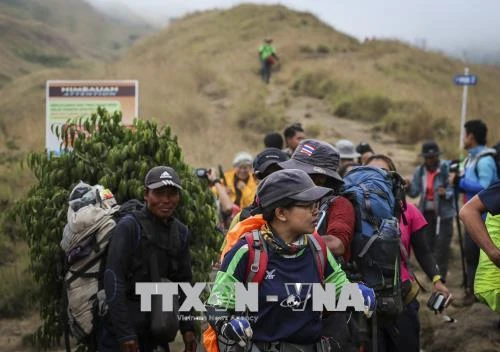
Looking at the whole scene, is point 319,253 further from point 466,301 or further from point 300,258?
point 466,301

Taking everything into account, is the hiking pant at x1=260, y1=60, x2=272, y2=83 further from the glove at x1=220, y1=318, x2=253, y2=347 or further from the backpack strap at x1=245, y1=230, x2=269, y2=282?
the glove at x1=220, y1=318, x2=253, y2=347

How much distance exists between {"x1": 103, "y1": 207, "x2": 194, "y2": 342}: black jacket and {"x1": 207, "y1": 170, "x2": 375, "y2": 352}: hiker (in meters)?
1.13

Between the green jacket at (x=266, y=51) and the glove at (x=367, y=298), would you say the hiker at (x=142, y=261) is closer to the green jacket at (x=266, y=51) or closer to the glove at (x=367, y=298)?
the glove at (x=367, y=298)

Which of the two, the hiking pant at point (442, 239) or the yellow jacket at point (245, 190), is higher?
the yellow jacket at point (245, 190)

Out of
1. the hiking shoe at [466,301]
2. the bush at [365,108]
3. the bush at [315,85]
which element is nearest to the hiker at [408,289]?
the hiking shoe at [466,301]

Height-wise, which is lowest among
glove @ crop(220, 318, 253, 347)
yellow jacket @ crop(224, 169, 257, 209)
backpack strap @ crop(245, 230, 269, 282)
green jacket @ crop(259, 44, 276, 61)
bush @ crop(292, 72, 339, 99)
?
glove @ crop(220, 318, 253, 347)

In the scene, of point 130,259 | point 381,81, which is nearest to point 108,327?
point 130,259

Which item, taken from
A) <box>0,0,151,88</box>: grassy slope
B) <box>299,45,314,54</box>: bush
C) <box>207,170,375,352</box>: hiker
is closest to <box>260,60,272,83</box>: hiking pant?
<box>299,45,314,54</box>: bush

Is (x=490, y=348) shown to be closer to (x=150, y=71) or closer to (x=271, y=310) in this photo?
(x=271, y=310)

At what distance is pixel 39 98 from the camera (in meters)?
24.0

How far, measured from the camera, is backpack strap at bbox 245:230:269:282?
2916mm

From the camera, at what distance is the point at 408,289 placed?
4.37 m

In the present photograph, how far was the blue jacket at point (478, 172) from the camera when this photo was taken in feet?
21.9

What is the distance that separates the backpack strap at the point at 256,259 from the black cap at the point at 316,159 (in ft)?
3.31
